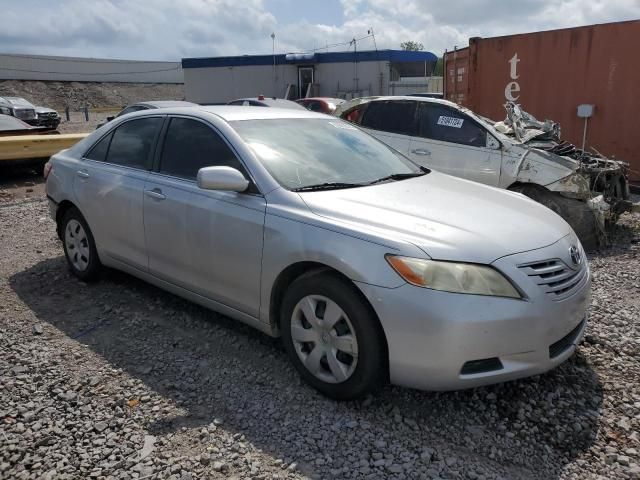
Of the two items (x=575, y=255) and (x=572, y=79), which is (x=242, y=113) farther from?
(x=572, y=79)

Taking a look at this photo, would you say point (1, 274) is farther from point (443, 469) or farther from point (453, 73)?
point (453, 73)

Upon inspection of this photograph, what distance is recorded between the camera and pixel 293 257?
3.09m

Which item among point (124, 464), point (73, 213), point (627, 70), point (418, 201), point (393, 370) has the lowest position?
point (124, 464)

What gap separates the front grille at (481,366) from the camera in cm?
271

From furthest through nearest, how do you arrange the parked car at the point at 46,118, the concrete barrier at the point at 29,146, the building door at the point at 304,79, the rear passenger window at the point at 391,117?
the building door at the point at 304,79 < the parked car at the point at 46,118 < the concrete barrier at the point at 29,146 < the rear passenger window at the point at 391,117

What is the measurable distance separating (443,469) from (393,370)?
1.66ft

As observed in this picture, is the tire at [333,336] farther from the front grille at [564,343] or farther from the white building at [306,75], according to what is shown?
the white building at [306,75]

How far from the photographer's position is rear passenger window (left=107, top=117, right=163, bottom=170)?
4254 millimetres

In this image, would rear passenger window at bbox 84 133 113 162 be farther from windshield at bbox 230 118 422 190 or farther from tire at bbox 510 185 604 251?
tire at bbox 510 185 604 251

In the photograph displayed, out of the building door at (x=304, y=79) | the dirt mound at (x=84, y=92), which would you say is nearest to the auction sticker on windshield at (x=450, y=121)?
the building door at (x=304, y=79)

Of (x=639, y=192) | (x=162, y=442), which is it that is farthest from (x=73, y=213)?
(x=639, y=192)

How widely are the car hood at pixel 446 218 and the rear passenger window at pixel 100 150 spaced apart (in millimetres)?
2269

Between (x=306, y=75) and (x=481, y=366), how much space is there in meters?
26.8

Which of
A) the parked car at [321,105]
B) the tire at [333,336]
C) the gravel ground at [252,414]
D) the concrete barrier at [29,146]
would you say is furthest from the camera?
the parked car at [321,105]
